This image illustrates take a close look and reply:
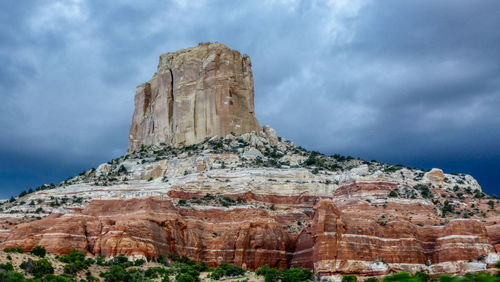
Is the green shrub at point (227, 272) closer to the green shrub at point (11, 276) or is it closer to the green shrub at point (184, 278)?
the green shrub at point (184, 278)

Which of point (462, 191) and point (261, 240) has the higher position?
point (462, 191)

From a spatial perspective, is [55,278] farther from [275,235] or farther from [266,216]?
[266,216]

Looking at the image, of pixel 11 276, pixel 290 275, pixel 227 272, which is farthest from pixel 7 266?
pixel 290 275

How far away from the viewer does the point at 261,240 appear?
83.9 m

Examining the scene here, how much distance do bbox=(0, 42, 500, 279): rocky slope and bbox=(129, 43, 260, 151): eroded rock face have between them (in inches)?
330

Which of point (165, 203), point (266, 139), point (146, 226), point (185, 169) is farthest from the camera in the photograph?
point (266, 139)

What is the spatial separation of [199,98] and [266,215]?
43137mm

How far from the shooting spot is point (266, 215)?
9000 cm

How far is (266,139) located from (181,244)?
155ft

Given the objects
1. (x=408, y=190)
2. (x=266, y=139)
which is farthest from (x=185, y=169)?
(x=408, y=190)

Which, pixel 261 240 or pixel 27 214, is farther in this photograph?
pixel 27 214

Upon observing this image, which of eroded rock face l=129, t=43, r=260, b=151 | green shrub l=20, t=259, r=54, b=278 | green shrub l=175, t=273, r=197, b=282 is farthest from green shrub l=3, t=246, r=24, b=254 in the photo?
eroded rock face l=129, t=43, r=260, b=151

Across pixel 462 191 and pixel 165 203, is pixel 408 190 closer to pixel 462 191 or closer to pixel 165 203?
pixel 462 191

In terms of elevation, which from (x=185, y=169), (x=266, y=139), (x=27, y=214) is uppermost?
(x=266, y=139)
